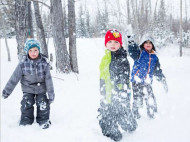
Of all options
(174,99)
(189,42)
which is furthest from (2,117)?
(189,42)

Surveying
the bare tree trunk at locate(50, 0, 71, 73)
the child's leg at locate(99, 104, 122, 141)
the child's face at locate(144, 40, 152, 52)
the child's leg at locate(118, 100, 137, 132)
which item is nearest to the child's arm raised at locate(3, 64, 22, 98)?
the child's leg at locate(99, 104, 122, 141)

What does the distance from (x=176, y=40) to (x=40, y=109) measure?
32.3 metres

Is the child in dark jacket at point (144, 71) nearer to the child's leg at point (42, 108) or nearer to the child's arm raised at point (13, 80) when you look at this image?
the child's leg at point (42, 108)

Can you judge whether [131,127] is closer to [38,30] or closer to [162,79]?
[162,79]

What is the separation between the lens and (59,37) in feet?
22.7

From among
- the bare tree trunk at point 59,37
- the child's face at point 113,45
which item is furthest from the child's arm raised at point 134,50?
the bare tree trunk at point 59,37

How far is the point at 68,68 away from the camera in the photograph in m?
7.14

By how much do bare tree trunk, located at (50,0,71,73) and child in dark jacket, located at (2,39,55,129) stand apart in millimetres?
4156

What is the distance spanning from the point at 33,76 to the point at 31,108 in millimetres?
549

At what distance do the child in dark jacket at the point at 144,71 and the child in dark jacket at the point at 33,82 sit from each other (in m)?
1.62

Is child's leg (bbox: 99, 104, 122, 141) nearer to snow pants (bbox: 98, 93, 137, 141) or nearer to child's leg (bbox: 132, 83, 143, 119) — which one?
snow pants (bbox: 98, 93, 137, 141)

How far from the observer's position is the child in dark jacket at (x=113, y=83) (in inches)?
101

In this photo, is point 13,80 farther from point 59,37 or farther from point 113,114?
point 59,37

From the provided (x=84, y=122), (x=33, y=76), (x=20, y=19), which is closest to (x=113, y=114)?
(x=84, y=122)
